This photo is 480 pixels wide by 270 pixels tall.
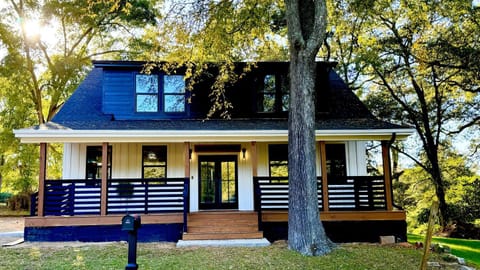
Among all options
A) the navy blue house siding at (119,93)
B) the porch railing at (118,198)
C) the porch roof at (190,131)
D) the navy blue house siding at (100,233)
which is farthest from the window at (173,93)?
the navy blue house siding at (100,233)

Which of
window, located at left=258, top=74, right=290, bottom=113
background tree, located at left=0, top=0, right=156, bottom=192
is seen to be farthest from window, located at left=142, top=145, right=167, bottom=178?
background tree, located at left=0, top=0, right=156, bottom=192

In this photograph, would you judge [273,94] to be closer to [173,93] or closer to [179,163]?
[173,93]

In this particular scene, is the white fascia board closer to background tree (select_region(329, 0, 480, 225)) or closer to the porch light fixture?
the porch light fixture

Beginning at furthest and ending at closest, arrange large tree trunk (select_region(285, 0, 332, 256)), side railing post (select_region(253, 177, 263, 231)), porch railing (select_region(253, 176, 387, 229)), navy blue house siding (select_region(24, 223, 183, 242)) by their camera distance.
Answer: porch railing (select_region(253, 176, 387, 229)) < side railing post (select_region(253, 177, 263, 231)) < navy blue house siding (select_region(24, 223, 183, 242)) < large tree trunk (select_region(285, 0, 332, 256))

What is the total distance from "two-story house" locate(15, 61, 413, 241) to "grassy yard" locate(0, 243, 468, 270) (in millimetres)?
1303

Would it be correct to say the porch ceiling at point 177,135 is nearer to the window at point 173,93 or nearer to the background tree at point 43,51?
the window at point 173,93

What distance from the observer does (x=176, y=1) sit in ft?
31.6

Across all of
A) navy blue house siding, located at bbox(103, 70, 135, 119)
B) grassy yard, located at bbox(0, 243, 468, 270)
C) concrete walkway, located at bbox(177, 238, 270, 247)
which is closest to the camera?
grassy yard, located at bbox(0, 243, 468, 270)

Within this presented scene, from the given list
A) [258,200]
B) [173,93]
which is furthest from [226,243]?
[173,93]

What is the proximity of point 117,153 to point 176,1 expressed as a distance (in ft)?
16.1

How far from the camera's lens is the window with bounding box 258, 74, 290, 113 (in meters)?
11.8

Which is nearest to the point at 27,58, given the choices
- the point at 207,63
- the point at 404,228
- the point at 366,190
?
the point at 207,63

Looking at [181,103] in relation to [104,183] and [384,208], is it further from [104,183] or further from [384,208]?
[384,208]

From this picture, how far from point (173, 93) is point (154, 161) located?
7.45 feet
